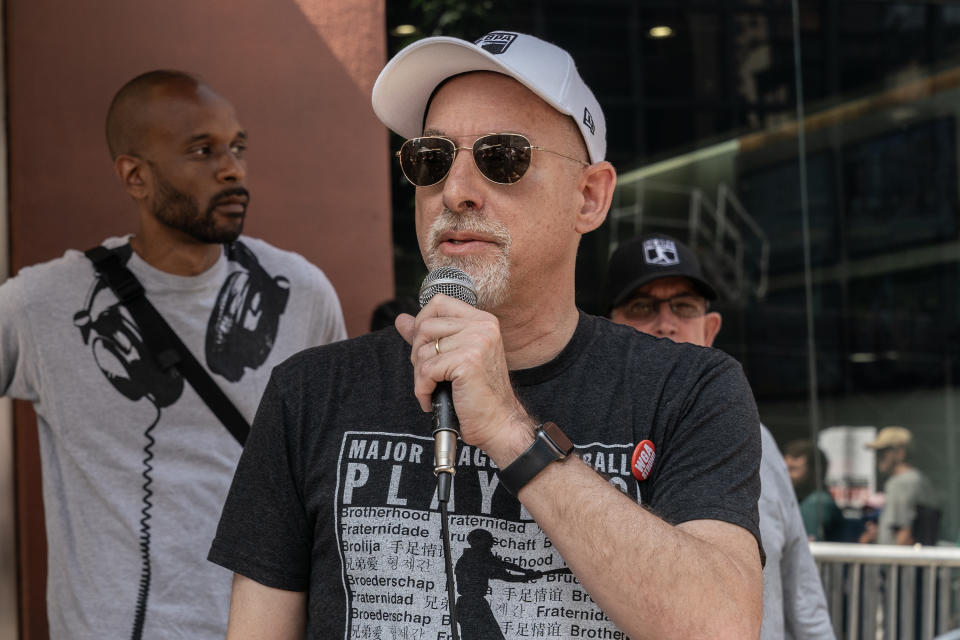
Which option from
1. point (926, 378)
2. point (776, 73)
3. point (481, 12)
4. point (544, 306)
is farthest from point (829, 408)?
point (544, 306)

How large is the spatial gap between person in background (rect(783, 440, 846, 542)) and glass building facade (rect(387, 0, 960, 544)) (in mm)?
83

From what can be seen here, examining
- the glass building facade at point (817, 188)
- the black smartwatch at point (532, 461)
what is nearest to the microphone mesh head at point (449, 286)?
the black smartwatch at point (532, 461)

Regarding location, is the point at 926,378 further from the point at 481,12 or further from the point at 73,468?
the point at 73,468

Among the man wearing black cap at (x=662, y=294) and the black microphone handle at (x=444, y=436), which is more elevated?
the man wearing black cap at (x=662, y=294)

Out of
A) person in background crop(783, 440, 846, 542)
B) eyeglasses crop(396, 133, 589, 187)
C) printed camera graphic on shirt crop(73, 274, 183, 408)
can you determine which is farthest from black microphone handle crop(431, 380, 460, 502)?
person in background crop(783, 440, 846, 542)

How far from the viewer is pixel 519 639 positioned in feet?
5.57

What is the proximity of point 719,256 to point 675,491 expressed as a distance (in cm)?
604

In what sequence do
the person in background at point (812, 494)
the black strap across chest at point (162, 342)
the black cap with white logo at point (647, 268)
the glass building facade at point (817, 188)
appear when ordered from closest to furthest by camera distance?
the black strap across chest at point (162, 342) < the black cap with white logo at point (647, 268) < the person in background at point (812, 494) < the glass building facade at point (817, 188)

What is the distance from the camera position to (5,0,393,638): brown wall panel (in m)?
4.04

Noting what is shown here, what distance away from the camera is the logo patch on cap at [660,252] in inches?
141

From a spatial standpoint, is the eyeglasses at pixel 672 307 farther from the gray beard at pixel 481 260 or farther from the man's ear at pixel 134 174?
the gray beard at pixel 481 260

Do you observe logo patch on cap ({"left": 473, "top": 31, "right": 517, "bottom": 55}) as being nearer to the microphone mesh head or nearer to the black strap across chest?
the microphone mesh head

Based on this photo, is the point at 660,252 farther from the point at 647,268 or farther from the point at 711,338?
the point at 711,338

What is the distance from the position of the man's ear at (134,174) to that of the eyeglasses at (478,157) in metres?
1.79
